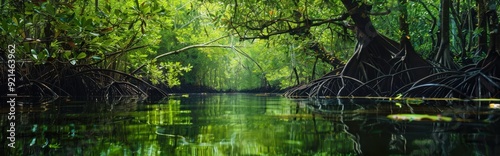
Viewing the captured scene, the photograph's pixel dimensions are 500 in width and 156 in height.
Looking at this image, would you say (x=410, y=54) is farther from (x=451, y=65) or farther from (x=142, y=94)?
(x=142, y=94)

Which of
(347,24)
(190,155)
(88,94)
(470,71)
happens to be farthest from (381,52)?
(190,155)

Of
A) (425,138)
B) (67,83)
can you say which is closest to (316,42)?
(67,83)

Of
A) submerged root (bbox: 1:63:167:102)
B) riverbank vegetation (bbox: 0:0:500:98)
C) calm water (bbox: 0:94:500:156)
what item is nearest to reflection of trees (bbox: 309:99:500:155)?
calm water (bbox: 0:94:500:156)

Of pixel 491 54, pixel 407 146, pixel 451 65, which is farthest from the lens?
pixel 451 65

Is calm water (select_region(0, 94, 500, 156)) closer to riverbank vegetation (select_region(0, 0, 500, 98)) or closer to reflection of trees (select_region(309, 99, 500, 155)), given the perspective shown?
reflection of trees (select_region(309, 99, 500, 155))

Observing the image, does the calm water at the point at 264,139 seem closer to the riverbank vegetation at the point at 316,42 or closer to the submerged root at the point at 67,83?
the riverbank vegetation at the point at 316,42

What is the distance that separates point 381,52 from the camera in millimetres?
8789

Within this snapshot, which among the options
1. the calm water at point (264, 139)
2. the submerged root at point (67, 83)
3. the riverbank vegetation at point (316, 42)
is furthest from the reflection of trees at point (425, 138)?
the submerged root at point (67, 83)

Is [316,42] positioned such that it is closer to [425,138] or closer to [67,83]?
[67,83]

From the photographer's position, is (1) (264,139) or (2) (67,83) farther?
(2) (67,83)

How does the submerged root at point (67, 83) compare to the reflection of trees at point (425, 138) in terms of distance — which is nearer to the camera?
the reflection of trees at point (425, 138)

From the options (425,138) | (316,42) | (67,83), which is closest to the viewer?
(425,138)

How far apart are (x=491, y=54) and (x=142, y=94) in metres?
6.55

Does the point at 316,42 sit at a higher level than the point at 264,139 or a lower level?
higher
